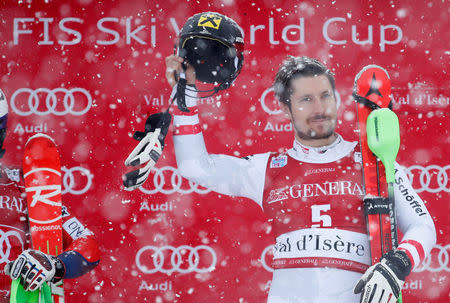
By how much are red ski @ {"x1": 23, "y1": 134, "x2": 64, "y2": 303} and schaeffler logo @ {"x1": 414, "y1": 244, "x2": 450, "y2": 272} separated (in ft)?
6.85

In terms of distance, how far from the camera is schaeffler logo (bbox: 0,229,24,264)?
2.58 m

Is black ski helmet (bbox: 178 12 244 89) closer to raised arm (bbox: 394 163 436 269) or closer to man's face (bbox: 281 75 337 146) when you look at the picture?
man's face (bbox: 281 75 337 146)

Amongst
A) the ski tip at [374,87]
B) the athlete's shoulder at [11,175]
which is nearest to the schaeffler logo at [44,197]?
the athlete's shoulder at [11,175]

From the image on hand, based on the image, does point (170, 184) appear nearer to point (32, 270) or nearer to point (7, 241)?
point (7, 241)

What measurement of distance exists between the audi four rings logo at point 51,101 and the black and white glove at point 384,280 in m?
2.07

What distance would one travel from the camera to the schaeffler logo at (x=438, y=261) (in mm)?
3148

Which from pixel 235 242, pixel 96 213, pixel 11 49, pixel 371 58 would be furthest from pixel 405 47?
pixel 11 49

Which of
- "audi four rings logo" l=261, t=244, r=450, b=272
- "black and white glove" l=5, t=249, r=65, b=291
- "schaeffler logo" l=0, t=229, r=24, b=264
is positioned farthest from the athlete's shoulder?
"audi four rings logo" l=261, t=244, r=450, b=272

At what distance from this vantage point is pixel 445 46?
320cm

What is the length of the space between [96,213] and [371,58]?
1.94 meters

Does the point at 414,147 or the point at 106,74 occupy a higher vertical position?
the point at 106,74

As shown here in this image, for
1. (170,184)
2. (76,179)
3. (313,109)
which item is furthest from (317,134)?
(76,179)

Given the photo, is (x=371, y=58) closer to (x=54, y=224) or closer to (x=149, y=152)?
(x=149, y=152)

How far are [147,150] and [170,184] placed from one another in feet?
4.07
